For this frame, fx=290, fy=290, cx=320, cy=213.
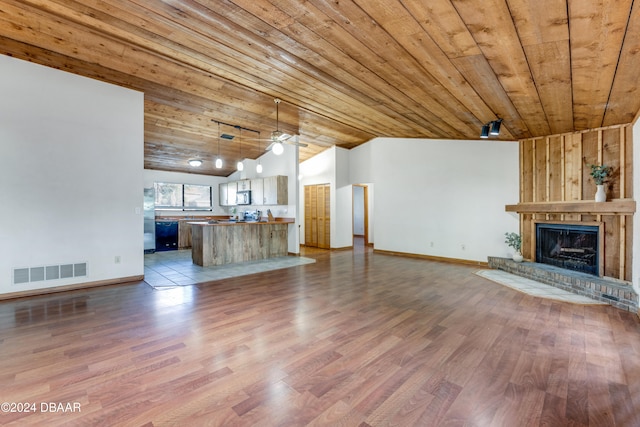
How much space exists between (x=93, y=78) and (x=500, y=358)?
6249mm

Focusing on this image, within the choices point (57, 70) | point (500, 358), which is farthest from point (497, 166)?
point (57, 70)

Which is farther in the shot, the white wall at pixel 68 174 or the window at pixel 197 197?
the window at pixel 197 197

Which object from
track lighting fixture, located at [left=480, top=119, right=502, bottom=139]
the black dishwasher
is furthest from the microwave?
track lighting fixture, located at [left=480, top=119, right=502, bottom=139]

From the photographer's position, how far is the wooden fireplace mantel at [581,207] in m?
3.94

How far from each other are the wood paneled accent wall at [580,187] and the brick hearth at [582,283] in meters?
0.38

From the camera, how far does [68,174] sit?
4.29 metres

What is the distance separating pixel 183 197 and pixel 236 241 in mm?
3752

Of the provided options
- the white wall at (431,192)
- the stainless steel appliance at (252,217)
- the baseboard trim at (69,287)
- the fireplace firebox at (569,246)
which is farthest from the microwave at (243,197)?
the fireplace firebox at (569,246)

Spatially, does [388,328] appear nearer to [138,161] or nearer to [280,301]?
[280,301]

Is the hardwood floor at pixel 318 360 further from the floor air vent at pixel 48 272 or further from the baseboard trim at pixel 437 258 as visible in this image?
the baseboard trim at pixel 437 258

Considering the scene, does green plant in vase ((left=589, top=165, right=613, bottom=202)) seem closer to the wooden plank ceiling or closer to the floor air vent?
the wooden plank ceiling

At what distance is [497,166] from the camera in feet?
19.5

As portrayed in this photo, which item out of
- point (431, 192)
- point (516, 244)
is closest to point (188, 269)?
point (431, 192)

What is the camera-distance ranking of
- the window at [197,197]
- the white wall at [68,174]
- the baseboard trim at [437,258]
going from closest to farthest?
the white wall at [68,174] < the baseboard trim at [437,258] < the window at [197,197]
